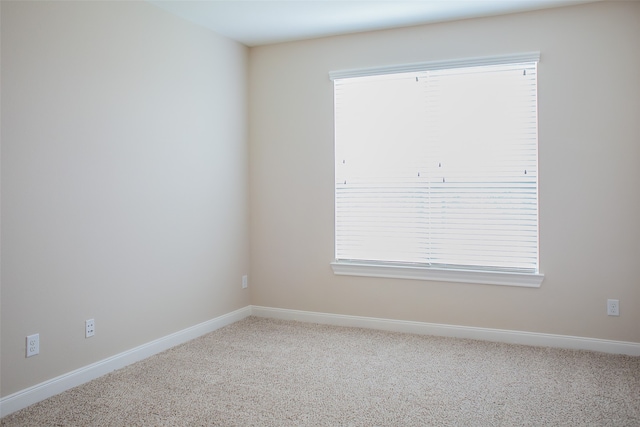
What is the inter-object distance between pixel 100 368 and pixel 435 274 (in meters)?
2.50

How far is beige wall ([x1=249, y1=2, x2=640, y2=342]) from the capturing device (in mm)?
3535

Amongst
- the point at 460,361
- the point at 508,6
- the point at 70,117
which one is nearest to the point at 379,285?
the point at 460,361

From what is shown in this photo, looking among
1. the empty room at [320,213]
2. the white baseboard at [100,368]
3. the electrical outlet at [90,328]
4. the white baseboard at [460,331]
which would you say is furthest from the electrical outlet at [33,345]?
the white baseboard at [460,331]

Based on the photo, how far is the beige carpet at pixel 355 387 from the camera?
2.60 metres

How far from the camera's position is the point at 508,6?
3641mm

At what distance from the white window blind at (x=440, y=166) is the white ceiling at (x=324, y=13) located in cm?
38

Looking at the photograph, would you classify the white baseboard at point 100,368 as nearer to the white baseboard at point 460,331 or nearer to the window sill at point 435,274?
the white baseboard at point 460,331

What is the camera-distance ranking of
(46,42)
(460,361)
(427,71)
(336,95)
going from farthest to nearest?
(336,95)
(427,71)
(460,361)
(46,42)

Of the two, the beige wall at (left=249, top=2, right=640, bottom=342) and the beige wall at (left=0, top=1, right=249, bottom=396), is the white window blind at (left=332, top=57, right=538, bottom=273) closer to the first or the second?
the beige wall at (left=249, top=2, right=640, bottom=342)

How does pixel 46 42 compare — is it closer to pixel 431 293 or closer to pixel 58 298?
pixel 58 298

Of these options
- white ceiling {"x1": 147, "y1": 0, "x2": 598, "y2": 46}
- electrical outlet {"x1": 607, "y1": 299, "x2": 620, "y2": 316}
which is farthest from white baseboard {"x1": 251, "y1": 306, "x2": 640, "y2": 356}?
white ceiling {"x1": 147, "y1": 0, "x2": 598, "y2": 46}

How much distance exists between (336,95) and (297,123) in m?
0.43

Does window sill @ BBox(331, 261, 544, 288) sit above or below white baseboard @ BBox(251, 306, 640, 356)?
above

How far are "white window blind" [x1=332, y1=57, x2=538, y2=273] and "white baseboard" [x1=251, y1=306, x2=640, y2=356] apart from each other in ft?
1.62
